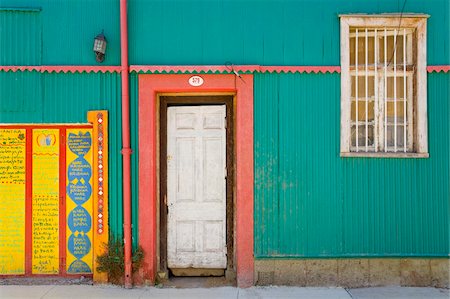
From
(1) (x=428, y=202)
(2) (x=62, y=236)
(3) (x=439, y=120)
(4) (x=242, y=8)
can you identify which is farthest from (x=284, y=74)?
(2) (x=62, y=236)

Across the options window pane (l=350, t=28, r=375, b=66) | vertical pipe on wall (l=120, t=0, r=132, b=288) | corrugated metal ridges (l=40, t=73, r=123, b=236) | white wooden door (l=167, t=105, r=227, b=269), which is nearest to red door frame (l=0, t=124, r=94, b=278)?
corrugated metal ridges (l=40, t=73, r=123, b=236)

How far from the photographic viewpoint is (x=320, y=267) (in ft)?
20.1

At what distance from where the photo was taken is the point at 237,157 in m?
6.17

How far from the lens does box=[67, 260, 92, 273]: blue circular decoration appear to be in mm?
6270

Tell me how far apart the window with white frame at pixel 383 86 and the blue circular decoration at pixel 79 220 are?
12.4 ft

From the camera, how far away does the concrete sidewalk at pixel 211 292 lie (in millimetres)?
5762

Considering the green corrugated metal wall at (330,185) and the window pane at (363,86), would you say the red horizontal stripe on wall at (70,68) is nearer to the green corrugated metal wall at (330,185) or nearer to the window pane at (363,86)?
the green corrugated metal wall at (330,185)

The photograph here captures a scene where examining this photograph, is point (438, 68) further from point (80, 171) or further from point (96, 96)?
point (80, 171)

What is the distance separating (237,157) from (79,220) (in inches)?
93.4

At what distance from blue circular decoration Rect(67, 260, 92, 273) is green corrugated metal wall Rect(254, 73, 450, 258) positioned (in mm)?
2391

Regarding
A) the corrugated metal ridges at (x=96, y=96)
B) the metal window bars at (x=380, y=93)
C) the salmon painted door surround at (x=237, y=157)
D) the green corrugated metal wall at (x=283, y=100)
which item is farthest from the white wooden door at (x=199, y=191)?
the metal window bars at (x=380, y=93)

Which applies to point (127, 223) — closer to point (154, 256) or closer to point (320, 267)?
point (154, 256)

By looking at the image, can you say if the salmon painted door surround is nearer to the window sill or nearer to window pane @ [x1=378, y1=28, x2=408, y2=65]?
the window sill

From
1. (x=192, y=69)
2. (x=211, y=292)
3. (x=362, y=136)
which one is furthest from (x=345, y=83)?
(x=211, y=292)
